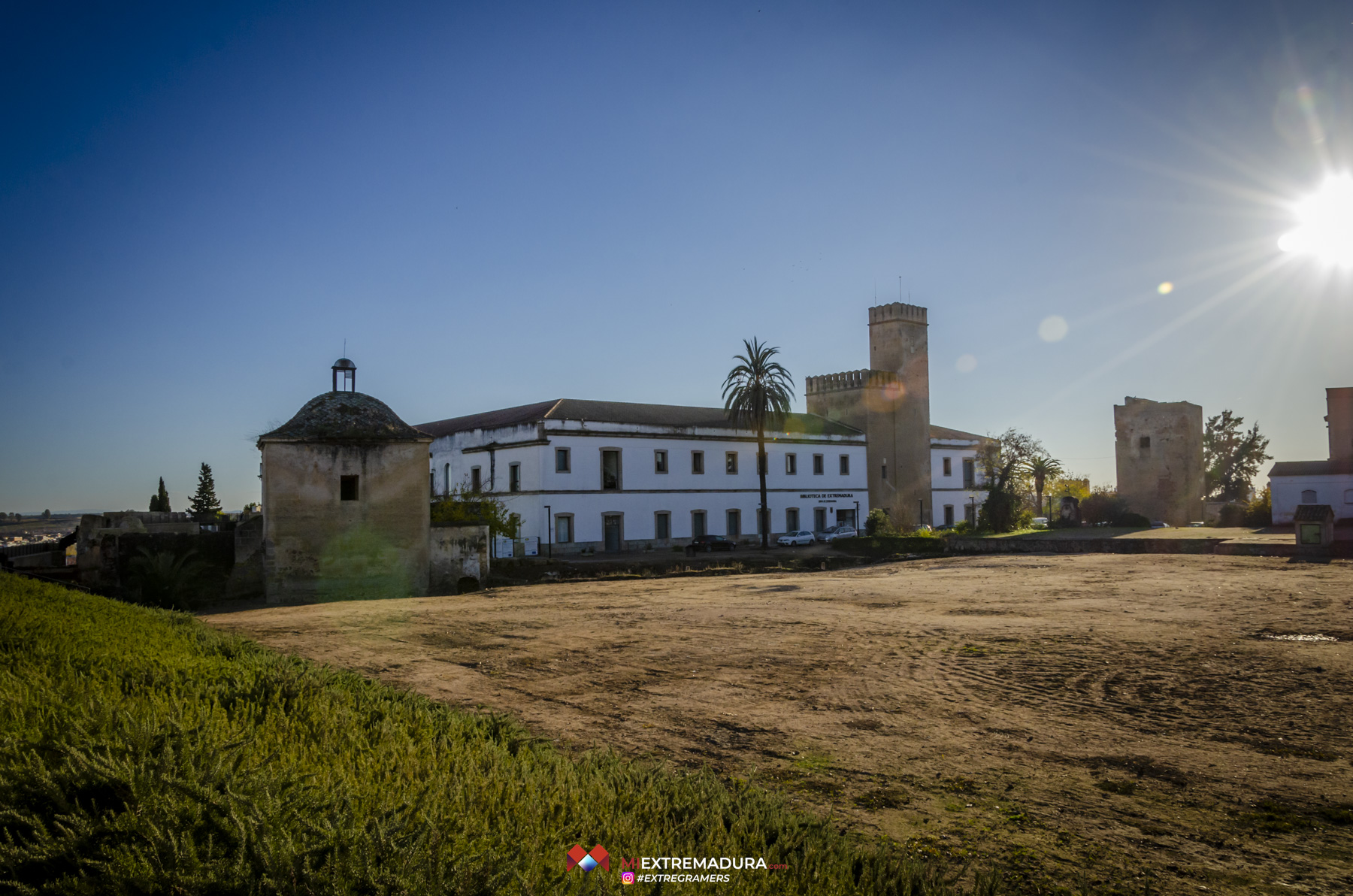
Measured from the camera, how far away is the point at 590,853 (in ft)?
12.2

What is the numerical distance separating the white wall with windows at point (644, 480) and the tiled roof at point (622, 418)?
0.48 metres

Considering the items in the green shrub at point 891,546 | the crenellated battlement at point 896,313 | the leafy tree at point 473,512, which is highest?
the crenellated battlement at point 896,313

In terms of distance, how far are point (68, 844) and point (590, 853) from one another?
6.62ft

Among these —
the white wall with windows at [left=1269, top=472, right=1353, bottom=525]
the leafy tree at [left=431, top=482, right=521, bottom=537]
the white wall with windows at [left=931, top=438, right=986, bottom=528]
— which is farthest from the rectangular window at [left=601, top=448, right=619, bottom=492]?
the white wall with windows at [left=1269, top=472, right=1353, bottom=525]

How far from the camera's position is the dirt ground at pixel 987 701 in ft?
18.5

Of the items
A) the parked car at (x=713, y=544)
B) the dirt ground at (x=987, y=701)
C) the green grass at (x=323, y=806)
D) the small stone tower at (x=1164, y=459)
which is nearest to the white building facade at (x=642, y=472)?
the parked car at (x=713, y=544)

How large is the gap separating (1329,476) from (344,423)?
46.5 metres

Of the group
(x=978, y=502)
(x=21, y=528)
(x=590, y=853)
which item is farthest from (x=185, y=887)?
(x=21, y=528)

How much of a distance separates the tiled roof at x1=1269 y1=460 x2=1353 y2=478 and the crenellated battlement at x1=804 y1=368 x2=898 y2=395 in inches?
849

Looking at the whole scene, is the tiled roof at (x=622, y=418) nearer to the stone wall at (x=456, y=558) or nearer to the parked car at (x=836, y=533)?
the parked car at (x=836, y=533)

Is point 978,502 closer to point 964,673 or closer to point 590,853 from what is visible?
point 964,673

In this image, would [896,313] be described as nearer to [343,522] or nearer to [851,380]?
[851,380]

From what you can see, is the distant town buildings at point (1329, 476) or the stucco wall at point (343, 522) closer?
the stucco wall at point (343, 522)

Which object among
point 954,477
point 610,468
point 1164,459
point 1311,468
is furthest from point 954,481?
point 610,468
